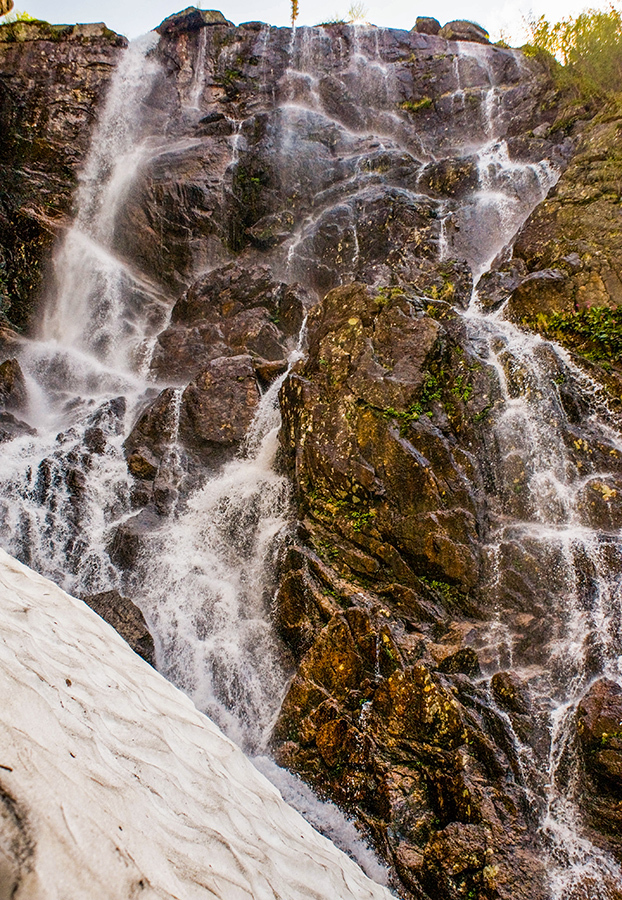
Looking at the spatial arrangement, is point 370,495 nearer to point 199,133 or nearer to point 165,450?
point 165,450

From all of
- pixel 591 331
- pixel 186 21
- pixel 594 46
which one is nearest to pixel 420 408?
pixel 591 331

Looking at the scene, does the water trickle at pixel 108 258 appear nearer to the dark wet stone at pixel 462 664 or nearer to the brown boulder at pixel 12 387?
the brown boulder at pixel 12 387

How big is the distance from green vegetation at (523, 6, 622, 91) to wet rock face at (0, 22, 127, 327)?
15100mm

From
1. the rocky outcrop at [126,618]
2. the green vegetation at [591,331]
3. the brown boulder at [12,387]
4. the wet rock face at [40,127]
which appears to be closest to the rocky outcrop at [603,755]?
the green vegetation at [591,331]

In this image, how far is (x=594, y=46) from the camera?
52.5 ft

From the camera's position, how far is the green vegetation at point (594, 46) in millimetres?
15594

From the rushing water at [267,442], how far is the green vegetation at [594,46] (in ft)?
7.55

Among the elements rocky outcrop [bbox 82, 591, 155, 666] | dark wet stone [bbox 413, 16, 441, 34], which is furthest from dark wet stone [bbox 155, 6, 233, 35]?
rocky outcrop [bbox 82, 591, 155, 666]

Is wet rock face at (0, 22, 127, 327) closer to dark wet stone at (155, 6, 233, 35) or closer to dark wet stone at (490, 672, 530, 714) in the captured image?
dark wet stone at (155, 6, 233, 35)

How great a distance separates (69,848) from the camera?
106cm

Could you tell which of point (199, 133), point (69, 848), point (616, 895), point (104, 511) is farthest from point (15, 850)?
point (199, 133)

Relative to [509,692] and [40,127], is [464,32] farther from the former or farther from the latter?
[509,692]

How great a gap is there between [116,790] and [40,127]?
21.1 meters

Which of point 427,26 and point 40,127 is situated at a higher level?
point 427,26
